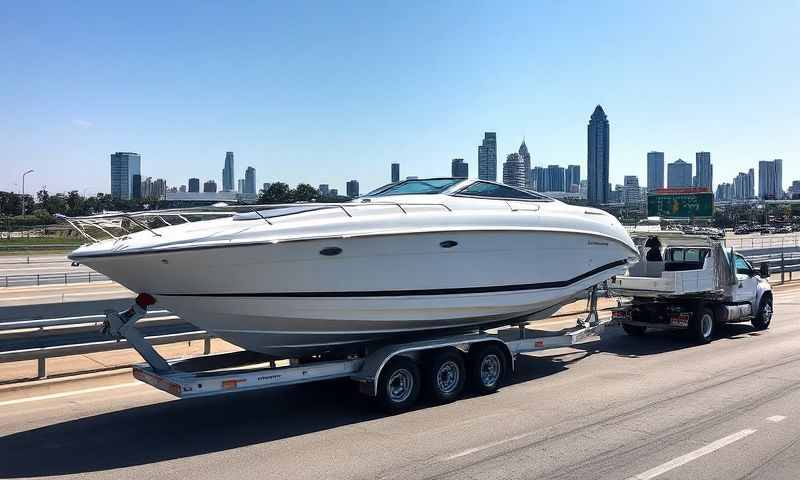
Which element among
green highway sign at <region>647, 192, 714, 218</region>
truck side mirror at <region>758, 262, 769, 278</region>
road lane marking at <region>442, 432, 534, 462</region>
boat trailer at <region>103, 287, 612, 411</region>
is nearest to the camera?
road lane marking at <region>442, 432, 534, 462</region>

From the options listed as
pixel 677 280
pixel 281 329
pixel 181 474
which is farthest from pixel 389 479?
pixel 677 280

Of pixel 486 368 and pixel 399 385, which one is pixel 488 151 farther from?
pixel 399 385

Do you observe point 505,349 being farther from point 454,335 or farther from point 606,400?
point 606,400

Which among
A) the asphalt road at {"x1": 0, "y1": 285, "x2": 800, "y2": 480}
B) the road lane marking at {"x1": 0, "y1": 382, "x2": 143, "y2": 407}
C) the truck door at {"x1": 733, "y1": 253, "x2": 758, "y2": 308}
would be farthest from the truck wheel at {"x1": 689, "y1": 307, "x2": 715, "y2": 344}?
the road lane marking at {"x1": 0, "y1": 382, "x2": 143, "y2": 407}

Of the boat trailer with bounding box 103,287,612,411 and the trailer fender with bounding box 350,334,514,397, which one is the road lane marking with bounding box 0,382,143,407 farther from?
the trailer fender with bounding box 350,334,514,397

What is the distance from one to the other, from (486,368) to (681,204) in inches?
1201

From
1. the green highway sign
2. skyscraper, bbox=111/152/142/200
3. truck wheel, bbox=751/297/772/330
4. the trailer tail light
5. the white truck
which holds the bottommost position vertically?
truck wheel, bbox=751/297/772/330

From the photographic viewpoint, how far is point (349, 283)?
7.72 meters

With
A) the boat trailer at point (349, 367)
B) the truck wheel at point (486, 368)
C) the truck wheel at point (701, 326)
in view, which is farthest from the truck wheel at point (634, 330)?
the truck wheel at point (486, 368)

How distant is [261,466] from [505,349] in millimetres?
4314

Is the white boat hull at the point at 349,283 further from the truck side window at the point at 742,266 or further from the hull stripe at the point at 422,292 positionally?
the truck side window at the point at 742,266

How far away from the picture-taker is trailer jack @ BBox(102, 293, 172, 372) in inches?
285

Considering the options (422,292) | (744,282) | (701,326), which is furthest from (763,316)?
(422,292)

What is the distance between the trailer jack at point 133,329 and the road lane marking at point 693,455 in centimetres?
512
